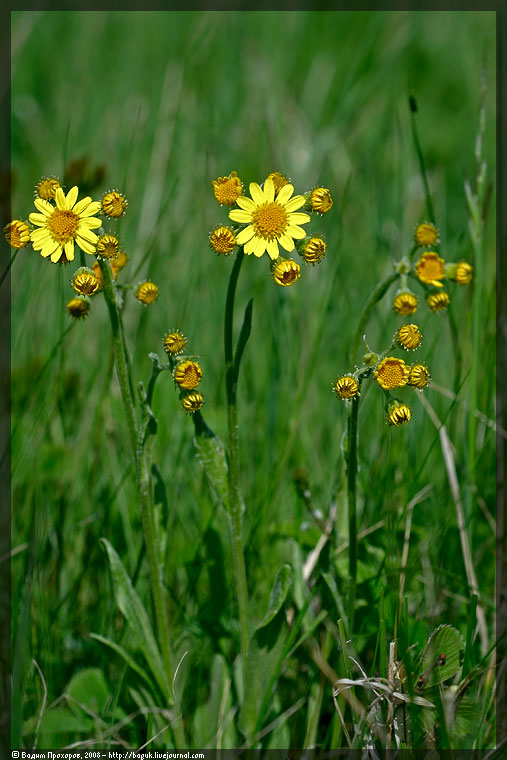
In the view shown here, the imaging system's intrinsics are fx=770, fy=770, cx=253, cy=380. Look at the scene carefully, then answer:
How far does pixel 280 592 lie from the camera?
202 centimetres

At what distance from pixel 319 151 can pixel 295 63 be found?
5.41 ft

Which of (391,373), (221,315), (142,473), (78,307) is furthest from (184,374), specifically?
(221,315)

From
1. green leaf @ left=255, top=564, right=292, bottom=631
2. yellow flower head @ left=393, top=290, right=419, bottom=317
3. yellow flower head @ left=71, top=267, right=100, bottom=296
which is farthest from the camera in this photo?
yellow flower head @ left=393, top=290, right=419, bottom=317

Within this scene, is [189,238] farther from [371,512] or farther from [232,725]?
[232,725]

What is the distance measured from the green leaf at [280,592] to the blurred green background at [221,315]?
10.2 inches

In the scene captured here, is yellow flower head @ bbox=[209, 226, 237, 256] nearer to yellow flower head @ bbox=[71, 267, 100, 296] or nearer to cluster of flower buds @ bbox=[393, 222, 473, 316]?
yellow flower head @ bbox=[71, 267, 100, 296]

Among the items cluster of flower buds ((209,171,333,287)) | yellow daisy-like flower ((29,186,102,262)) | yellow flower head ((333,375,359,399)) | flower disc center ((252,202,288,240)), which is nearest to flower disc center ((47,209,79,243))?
yellow daisy-like flower ((29,186,102,262))

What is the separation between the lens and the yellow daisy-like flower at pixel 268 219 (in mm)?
1822

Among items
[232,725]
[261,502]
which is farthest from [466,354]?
[232,725]

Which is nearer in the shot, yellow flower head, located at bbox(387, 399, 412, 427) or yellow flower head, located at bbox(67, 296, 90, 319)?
yellow flower head, located at bbox(387, 399, 412, 427)

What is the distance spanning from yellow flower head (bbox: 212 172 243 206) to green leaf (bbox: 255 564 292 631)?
3.10 ft

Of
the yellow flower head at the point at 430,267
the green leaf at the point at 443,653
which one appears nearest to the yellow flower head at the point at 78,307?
the yellow flower head at the point at 430,267

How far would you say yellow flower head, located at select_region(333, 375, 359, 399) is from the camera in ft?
5.93

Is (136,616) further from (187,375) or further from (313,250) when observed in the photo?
(313,250)
